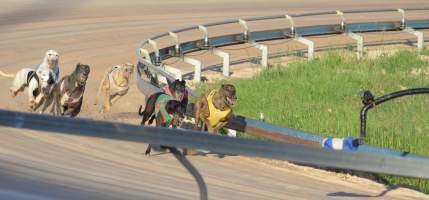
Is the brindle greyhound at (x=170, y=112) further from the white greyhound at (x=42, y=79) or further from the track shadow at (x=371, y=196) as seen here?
the white greyhound at (x=42, y=79)

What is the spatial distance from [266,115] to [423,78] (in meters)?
4.28

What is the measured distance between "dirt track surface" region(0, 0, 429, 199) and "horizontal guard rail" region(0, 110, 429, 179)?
0.28 meters

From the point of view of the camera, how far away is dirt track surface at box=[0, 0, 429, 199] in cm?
381

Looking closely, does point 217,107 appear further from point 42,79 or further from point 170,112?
point 42,79

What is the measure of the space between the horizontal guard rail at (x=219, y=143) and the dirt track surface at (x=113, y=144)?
0.92 ft

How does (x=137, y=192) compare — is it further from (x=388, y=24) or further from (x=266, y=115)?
(x=388, y=24)

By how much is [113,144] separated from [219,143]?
5279mm

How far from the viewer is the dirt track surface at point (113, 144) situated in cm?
381

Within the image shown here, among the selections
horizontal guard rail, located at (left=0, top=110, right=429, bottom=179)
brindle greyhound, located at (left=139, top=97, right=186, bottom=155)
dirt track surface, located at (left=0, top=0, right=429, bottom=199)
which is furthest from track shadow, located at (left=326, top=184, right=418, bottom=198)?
horizontal guard rail, located at (left=0, top=110, right=429, bottom=179)

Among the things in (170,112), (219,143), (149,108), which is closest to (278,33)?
(149,108)

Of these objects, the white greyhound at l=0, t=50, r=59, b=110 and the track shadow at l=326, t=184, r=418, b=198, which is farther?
the white greyhound at l=0, t=50, r=59, b=110

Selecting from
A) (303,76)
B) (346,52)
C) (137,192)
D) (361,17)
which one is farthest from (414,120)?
(361,17)

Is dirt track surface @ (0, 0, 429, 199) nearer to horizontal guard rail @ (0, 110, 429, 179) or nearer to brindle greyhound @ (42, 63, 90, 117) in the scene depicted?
horizontal guard rail @ (0, 110, 429, 179)

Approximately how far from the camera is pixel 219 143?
3.26 metres
